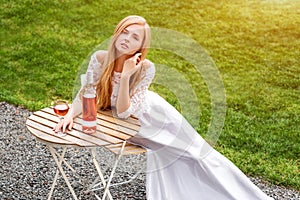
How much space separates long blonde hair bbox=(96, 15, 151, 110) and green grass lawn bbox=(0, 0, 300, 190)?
175 cm

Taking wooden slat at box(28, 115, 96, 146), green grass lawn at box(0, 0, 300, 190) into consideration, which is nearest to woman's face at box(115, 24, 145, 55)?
wooden slat at box(28, 115, 96, 146)

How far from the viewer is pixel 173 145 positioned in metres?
4.07

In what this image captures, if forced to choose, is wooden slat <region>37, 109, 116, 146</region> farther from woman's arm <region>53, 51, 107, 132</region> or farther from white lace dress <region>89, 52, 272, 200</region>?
white lace dress <region>89, 52, 272, 200</region>

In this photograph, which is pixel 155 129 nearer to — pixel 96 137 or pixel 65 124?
pixel 96 137

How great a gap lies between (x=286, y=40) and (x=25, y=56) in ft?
12.8

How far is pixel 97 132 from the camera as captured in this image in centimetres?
377

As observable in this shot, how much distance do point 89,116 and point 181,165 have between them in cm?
84

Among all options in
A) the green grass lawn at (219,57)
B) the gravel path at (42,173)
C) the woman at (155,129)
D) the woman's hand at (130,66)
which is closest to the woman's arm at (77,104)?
the woman at (155,129)

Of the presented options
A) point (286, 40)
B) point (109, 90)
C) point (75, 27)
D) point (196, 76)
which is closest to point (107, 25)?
point (75, 27)

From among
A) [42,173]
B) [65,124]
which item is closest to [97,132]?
[65,124]

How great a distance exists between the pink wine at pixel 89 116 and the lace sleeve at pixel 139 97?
28 centimetres

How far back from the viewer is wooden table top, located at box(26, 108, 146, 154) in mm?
Result: 3606

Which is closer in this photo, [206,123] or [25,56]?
[206,123]

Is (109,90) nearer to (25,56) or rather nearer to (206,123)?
(206,123)
